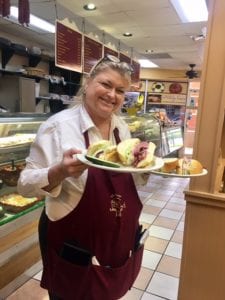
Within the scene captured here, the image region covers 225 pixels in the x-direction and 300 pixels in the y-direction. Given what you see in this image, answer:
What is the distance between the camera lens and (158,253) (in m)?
2.84

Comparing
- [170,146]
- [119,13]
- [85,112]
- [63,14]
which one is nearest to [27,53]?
[63,14]

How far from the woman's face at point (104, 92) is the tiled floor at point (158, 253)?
1.62 meters

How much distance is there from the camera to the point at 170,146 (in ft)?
21.4

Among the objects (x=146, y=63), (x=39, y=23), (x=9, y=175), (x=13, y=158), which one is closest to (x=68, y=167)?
(x=9, y=175)

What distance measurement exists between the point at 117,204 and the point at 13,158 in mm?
1686

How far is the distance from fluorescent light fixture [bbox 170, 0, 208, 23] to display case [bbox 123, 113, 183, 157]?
1.84 meters

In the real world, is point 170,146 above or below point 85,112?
below

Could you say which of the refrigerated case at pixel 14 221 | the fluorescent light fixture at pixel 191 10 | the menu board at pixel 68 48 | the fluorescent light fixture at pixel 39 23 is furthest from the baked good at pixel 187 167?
the fluorescent light fixture at pixel 39 23

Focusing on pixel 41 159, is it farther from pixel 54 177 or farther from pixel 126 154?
pixel 126 154

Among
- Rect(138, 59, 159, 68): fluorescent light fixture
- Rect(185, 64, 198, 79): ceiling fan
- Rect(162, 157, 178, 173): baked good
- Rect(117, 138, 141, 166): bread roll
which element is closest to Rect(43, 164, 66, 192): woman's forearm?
Rect(117, 138, 141, 166): bread roll

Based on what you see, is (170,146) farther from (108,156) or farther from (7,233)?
(108,156)

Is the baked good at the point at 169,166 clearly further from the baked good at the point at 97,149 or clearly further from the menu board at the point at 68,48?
the menu board at the point at 68,48

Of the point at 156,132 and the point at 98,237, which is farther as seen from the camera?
the point at 156,132

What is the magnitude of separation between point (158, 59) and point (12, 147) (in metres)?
6.49
